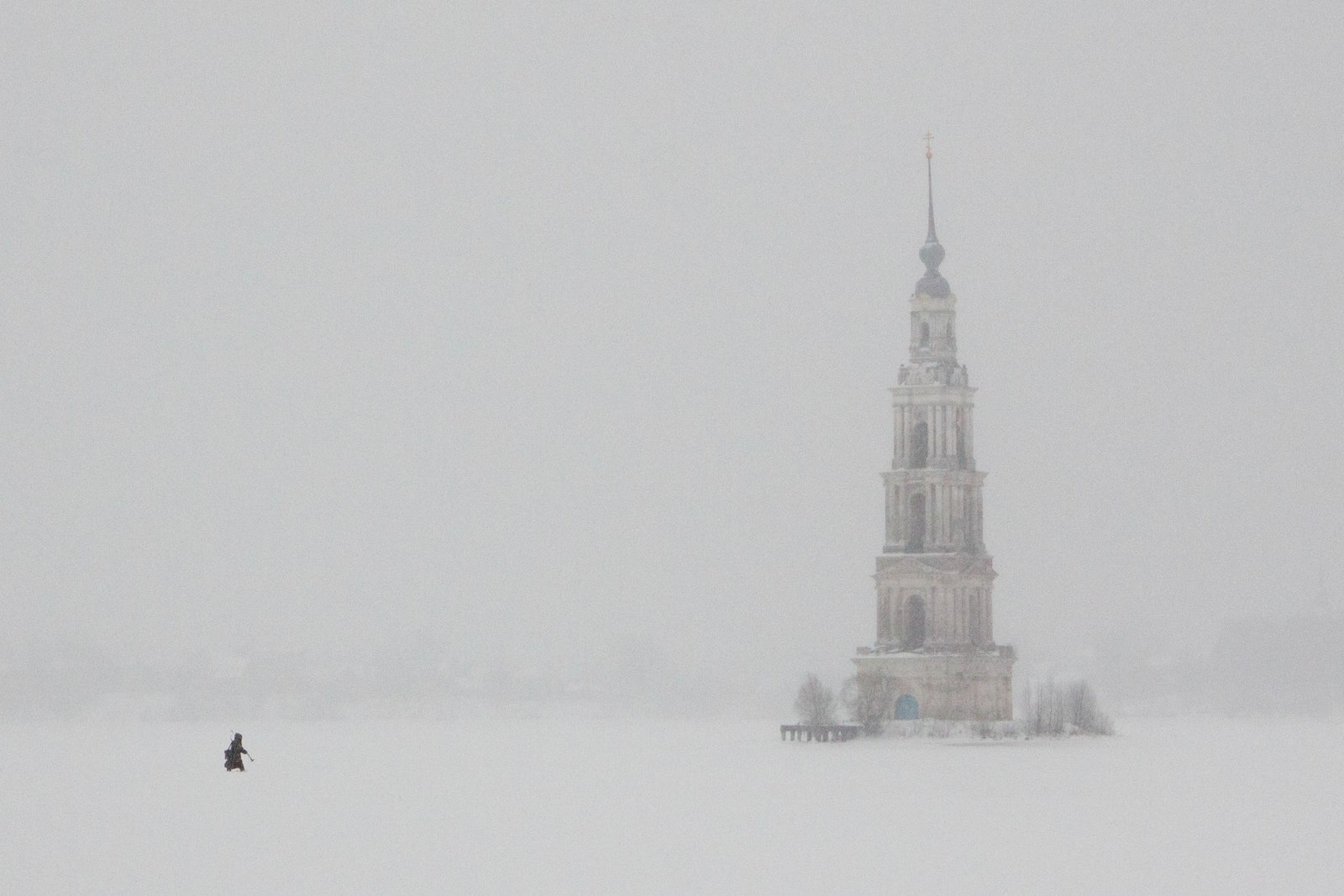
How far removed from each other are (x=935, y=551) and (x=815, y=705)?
9600mm

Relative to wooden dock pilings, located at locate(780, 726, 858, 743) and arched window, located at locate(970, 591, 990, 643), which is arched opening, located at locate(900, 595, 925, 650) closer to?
arched window, located at locate(970, 591, 990, 643)

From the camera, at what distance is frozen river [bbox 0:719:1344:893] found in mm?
94625

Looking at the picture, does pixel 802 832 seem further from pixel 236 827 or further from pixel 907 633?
pixel 907 633

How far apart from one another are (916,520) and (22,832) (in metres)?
65.7

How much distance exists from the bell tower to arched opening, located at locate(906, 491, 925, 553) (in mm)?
42

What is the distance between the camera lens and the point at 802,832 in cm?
10862

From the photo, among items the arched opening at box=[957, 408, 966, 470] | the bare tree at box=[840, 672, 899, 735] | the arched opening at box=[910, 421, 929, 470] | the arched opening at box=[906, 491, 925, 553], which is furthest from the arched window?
the arched opening at box=[910, 421, 929, 470]

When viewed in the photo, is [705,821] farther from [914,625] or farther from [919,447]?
[919,447]

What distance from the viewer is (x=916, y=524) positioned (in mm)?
169500

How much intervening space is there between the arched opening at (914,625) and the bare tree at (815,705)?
462cm

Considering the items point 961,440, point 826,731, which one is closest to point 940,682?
point 826,731

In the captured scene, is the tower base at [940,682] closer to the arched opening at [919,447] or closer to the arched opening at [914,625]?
the arched opening at [914,625]

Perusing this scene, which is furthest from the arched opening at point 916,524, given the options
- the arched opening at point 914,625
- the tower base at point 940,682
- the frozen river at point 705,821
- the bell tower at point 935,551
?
the frozen river at point 705,821

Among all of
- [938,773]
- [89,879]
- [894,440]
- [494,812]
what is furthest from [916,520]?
[89,879]
